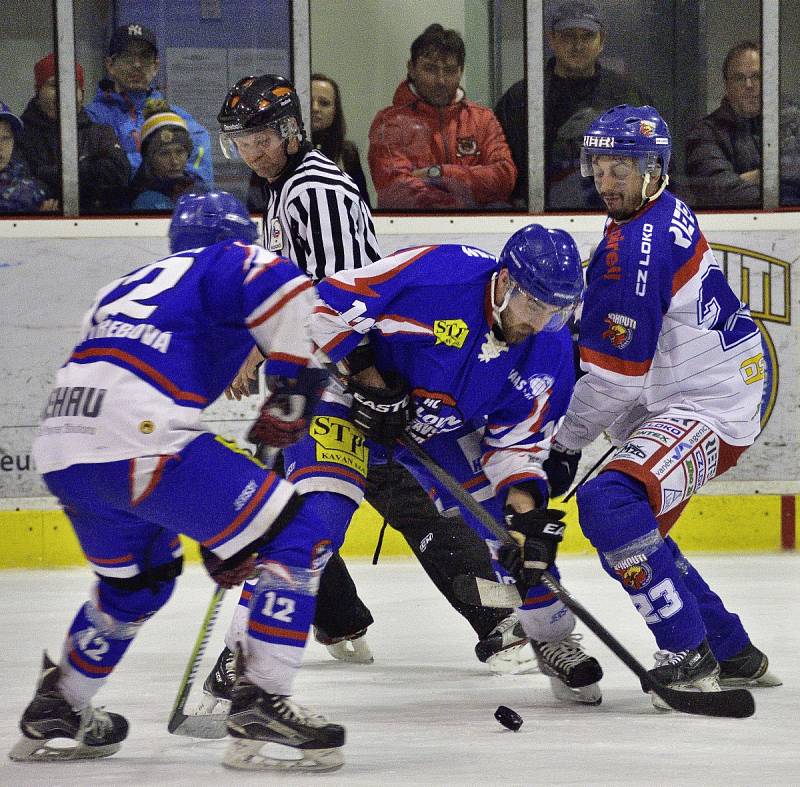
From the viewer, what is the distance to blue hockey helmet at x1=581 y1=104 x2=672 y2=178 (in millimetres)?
3145

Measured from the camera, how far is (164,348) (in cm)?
233

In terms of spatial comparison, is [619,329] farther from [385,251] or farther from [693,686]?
[385,251]

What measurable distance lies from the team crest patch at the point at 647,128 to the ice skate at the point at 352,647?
1.40m

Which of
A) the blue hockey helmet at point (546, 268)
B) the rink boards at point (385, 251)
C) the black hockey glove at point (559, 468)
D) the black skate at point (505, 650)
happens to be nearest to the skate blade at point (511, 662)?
the black skate at point (505, 650)

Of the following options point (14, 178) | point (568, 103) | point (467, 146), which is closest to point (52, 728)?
point (14, 178)

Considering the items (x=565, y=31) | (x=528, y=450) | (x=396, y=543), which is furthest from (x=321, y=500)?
(x=565, y=31)

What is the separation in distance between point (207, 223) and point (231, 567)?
0.68 m

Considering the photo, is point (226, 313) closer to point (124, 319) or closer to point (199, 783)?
point (124, 319)

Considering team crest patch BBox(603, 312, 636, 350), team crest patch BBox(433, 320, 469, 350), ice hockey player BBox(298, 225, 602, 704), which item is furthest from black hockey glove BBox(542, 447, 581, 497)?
team crest patch BBox(433, 320, 469, 350)

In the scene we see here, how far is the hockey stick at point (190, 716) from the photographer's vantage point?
2.71m

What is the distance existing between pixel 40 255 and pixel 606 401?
103 inches

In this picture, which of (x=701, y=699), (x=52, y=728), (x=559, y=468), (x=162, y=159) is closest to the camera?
(x=52, y=728)

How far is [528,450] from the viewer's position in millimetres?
3020

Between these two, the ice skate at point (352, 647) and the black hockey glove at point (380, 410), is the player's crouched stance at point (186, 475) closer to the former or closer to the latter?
the black hockey glove at point (380, 410)
